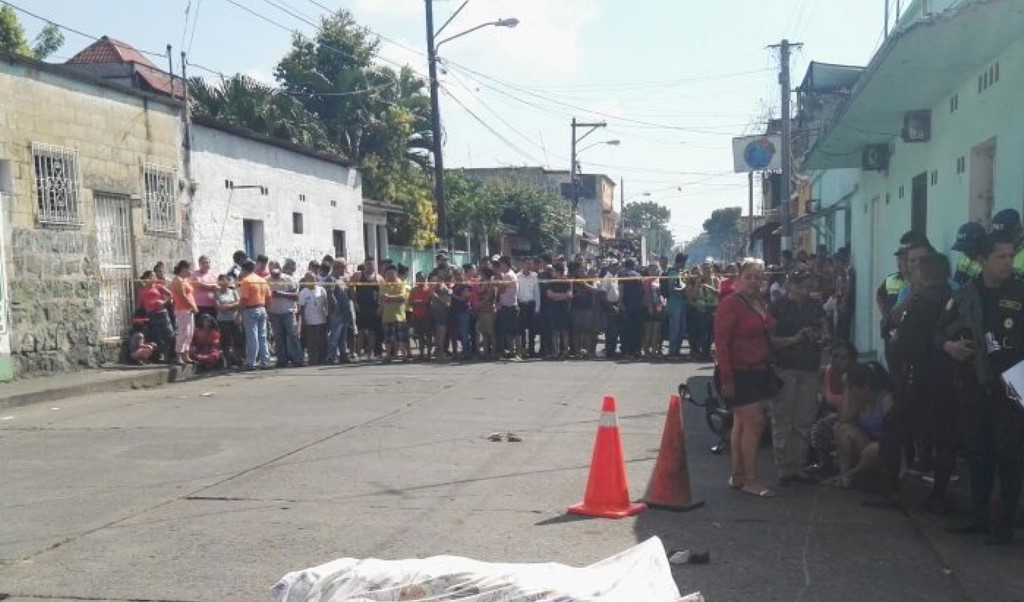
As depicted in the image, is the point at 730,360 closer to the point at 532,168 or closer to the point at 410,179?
the point at 410,179

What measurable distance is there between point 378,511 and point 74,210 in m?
9.81

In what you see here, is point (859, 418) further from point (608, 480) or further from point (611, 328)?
point (611, 328)

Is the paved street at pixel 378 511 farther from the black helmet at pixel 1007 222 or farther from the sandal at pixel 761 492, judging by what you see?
the black helmet at pixel 1007 222

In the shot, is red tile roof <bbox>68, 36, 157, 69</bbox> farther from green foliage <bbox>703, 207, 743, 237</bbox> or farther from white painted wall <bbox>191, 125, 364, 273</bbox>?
green foliage <bbox>703, 207, 743, 237</bbox>

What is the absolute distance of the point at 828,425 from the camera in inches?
297

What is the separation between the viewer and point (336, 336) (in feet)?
54.3

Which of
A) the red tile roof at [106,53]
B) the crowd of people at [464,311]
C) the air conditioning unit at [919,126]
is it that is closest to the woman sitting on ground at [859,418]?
the air conditioning unit at [919,126]

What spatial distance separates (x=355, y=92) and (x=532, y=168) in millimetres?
37964

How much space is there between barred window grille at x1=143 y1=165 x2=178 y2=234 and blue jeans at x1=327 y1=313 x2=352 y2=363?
3.27 meters

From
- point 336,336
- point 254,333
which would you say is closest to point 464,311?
point 336,336

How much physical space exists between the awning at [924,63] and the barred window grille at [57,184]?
11.0 m

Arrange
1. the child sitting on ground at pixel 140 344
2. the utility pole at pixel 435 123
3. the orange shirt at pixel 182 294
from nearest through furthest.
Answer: the orange shirt at pixel 182 294
the child sitting on ground at pixel 140 344
the utility pole at pixel 435 123

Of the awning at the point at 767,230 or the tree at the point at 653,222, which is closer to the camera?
the awning at the point at 767,230

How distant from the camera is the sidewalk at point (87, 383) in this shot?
467 inches
